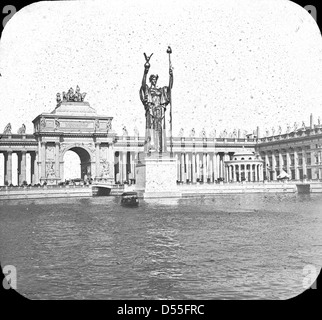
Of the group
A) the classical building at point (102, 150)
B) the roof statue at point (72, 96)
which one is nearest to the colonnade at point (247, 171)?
the classical building at point (102, 150)

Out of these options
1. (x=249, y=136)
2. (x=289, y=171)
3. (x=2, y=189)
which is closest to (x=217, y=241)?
(x=2, y=189)

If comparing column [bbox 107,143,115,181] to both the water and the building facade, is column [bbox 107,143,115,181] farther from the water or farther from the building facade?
the water

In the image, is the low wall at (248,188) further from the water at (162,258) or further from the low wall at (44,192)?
the water at (162,258)

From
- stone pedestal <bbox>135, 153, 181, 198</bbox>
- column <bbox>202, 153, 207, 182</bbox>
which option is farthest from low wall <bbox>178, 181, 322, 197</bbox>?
column <bbox>202, 153, 207, 182</bbox>

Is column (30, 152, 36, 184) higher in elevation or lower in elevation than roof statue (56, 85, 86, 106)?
lower

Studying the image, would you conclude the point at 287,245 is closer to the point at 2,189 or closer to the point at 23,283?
the point at 23,283

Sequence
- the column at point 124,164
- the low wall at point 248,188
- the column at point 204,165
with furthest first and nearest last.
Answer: the column at point 204,165
the column at point 124,164
the low wall at point 248,188

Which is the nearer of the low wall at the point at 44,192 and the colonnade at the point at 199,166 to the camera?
the low wall at the point at 44,192
